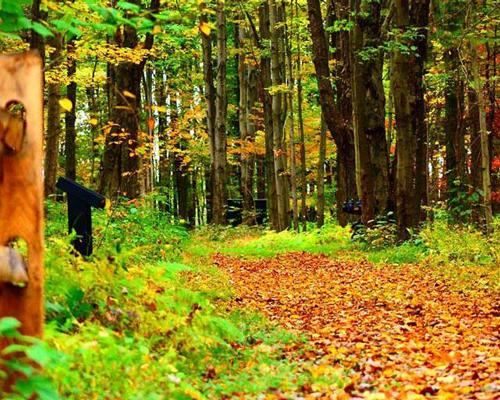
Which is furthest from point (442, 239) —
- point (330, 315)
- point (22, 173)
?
point (22, 173)

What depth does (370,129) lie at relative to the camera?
17.2 m

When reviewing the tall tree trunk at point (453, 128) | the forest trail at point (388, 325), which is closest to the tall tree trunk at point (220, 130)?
the tall tree trunk at point (453, 128)

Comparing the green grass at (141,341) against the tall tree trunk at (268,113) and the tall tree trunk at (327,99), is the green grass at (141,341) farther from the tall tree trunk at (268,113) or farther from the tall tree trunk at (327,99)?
the tall tree trunk at (268,113)

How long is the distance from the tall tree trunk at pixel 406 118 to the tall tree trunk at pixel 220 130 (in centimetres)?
1306

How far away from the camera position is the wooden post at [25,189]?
331 centimetres

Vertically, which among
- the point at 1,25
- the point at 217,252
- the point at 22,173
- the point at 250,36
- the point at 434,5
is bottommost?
the point at 217,252

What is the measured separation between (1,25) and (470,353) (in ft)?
15.7

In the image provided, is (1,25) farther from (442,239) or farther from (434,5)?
(434,5)

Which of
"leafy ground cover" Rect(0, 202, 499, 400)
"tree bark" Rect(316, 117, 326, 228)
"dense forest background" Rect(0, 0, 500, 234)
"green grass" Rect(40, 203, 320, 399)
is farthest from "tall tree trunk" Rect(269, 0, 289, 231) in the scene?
"green grass" Rect(40, 203, 320, 399)

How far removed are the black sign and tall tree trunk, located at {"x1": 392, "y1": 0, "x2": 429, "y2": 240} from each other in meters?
9.50

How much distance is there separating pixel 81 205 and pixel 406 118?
389 inches

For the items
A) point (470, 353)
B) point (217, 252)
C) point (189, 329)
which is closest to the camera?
point (189, 329)

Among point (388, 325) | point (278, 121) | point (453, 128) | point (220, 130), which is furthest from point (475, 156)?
point (388, 325)

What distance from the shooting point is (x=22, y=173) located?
346cm
